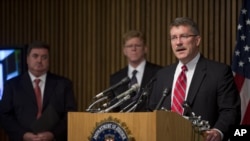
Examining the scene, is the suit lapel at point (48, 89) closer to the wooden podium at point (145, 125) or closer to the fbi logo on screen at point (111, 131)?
the wooden podium at point (145, 125)

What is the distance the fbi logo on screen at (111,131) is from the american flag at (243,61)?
120 inches

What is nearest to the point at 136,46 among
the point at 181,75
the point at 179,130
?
the point at 181,75

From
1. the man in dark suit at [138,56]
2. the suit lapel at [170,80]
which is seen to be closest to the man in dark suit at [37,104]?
the man in dark suit at [138,56]

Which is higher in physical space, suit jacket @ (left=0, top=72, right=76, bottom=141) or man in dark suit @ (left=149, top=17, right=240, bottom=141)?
man in dark suit @ (left=149, top=17, right=240, bottom=141)

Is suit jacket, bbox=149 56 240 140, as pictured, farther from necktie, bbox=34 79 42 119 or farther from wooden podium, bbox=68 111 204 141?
necktie, bbox=34 79 42 119

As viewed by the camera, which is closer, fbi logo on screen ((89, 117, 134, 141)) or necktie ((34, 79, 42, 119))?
fbi logo on screen ((89, 117, 134, 141))

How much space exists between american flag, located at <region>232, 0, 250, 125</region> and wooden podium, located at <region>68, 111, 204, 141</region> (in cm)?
267

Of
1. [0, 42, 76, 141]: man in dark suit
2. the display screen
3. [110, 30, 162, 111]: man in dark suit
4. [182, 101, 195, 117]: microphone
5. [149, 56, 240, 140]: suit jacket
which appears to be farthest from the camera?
the display screen

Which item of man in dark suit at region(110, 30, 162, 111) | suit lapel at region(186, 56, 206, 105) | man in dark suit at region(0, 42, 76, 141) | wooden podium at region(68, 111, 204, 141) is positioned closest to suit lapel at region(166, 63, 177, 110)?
suit lapel at region(186, 56, 206, 105)

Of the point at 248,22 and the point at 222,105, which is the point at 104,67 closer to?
the point at 248,22

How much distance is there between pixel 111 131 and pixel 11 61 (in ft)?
11.9

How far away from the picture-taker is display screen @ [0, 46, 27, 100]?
6.68 m

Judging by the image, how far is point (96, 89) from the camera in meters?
7.24

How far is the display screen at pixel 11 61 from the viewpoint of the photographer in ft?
21.9
